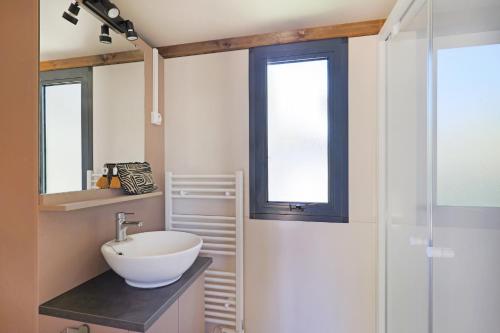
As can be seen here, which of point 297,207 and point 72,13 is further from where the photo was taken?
point 297,207

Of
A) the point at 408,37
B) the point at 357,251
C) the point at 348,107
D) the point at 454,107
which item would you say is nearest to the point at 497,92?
the point at 454,107

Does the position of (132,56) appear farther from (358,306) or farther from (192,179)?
(358,306)

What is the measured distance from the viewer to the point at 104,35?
1.43m

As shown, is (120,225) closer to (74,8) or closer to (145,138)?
(145,138)

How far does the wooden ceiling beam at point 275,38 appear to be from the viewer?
5.31ft

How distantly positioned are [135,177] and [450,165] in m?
1.56

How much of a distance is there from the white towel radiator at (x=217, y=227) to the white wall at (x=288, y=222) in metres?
0.08

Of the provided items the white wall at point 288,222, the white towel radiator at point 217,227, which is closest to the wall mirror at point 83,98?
the white wall at point 288,222

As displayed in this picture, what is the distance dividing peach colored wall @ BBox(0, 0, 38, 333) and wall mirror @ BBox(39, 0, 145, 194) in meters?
0.04

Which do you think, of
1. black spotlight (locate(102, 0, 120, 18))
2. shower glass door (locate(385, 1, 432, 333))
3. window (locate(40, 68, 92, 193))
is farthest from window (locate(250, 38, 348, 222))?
window (locate(40, 68, 92, 193))

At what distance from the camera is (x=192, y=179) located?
1.89 m

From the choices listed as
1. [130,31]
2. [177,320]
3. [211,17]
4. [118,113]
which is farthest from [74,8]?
[177,320]

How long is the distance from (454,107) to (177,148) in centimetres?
164

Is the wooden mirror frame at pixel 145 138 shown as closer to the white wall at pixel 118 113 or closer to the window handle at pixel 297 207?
the white wall at pixel 118 113
